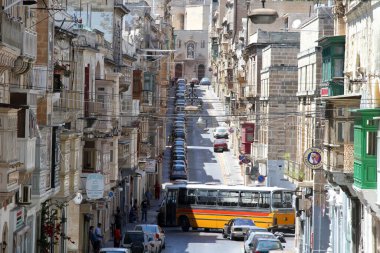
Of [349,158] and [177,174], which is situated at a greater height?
[349,158]

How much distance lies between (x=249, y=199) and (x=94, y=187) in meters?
20.0

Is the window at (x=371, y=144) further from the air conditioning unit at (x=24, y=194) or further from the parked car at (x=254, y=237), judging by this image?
the parked car at (x=254, y=237)

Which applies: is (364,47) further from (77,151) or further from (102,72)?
(102,72)

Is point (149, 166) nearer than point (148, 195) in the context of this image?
Yes

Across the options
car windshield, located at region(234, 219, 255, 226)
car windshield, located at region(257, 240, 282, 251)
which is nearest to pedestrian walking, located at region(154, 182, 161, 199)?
car windshield, located at region(234, 219, 255, 226)

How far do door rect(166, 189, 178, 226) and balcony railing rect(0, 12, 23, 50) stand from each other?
35.5 metres

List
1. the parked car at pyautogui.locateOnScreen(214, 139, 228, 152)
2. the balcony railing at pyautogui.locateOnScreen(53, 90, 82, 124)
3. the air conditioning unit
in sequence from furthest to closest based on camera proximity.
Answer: the parked car at pyautogui.locateOnScreen(214, 139, 228, 152) → the balcony railing at pyautogui.locateOnScreen(53, 90, 82, 124) → the air conditioning unit

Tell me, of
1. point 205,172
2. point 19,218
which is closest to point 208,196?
point 205,172

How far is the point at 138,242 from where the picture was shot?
48.6 metres

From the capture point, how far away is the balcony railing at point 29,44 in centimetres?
2977

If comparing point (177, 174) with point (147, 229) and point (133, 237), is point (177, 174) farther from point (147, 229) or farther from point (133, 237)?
point (133, 237)

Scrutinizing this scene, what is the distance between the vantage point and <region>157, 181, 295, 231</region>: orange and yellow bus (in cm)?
6178

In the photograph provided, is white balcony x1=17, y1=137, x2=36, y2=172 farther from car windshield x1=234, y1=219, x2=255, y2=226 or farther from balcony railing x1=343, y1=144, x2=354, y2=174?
car windshield x1=234, y1=219, x2=255, y2=226

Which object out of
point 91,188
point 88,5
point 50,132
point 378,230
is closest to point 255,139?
point 88,5
